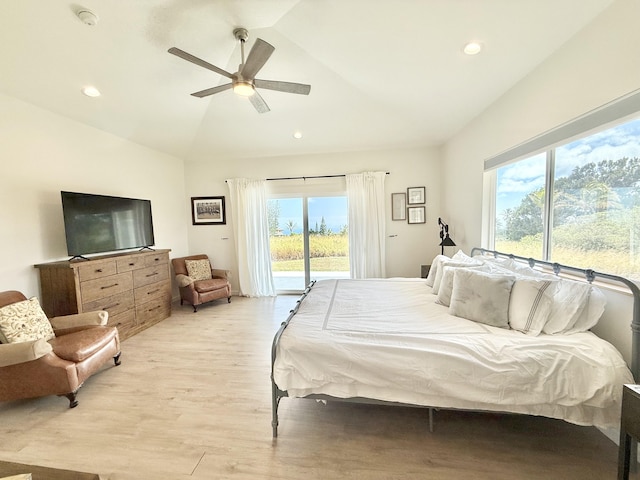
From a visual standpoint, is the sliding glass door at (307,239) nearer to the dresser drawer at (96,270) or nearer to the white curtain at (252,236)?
the white curtain at (252,236)

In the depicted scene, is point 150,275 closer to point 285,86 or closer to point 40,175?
point 40,175

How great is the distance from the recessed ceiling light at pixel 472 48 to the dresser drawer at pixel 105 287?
4.54 metres

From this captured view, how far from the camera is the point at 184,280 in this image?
441cm

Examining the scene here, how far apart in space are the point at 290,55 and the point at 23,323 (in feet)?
11.7

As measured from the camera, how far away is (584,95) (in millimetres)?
1844

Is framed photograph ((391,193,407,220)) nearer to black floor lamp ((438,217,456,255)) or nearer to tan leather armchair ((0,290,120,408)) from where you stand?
black floor lamp ((438,217,456,255))

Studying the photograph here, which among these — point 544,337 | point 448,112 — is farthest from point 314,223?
point 544,337

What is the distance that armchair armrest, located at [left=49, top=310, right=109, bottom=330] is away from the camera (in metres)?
2.53

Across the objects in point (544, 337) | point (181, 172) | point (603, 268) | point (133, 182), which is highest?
point (181, 172)

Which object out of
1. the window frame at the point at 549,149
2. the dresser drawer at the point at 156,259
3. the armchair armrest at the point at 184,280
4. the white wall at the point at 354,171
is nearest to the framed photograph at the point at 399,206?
the white wall at the point at 354,171

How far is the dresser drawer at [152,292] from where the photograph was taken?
11.8 ft

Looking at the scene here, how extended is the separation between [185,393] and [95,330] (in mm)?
1162

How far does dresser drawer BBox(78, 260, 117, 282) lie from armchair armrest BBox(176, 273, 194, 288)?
1.23m

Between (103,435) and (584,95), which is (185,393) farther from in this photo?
(584,95)
